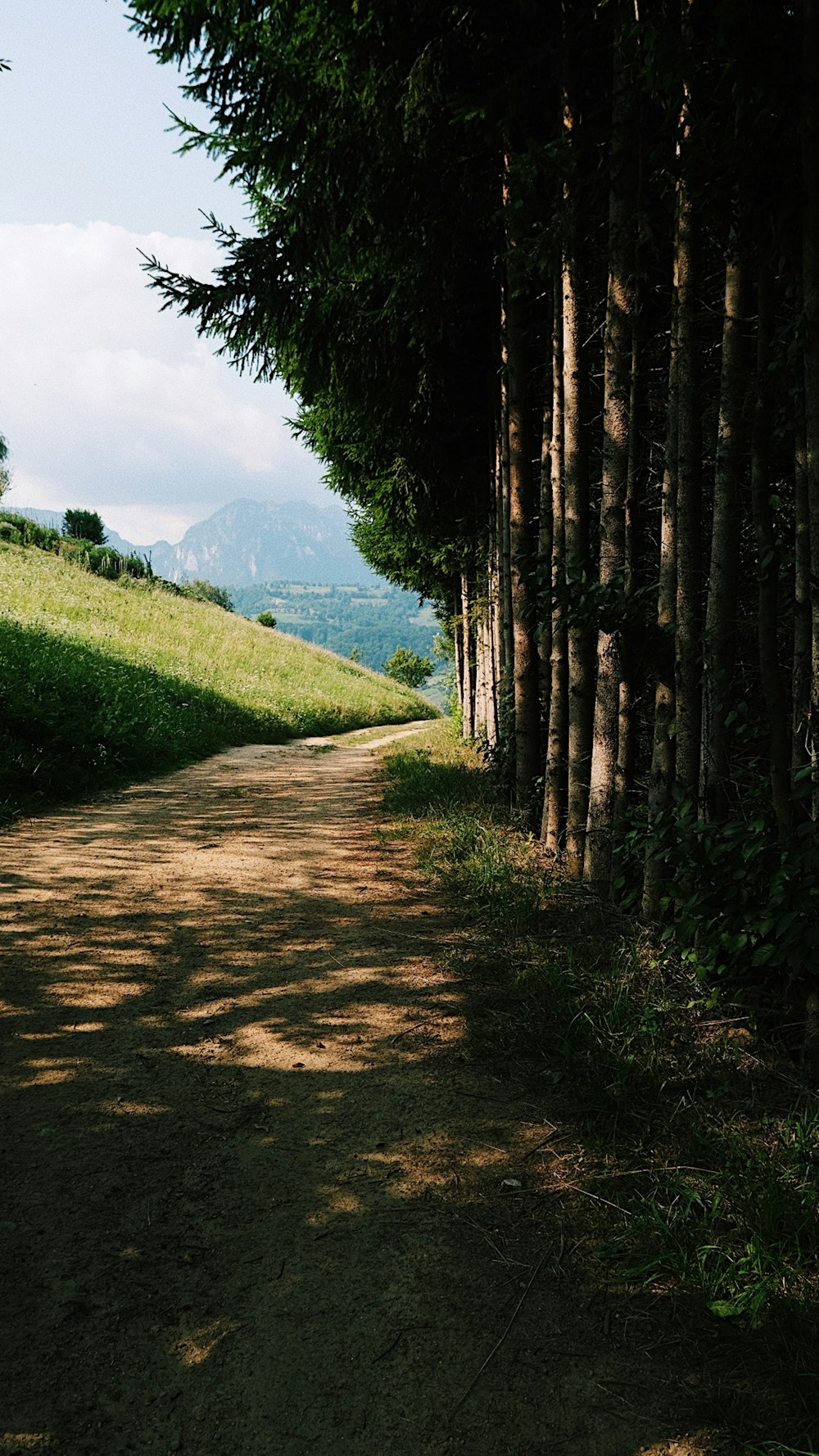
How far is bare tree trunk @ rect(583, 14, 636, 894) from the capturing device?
536cm

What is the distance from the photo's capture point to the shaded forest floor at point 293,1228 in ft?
7.26

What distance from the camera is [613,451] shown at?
569 centimetres

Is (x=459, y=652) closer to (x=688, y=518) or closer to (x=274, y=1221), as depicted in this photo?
(x=688, y=518)

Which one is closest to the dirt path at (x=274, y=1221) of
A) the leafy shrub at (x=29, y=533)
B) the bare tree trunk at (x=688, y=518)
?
the bare tree trunk at (x=688, y=518)

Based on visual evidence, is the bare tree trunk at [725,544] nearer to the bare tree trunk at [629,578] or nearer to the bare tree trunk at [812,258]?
the bare tree trunk at [812,258]

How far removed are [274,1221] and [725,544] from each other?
3.38 m

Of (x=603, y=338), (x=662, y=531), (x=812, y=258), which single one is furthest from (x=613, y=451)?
(x=812, y=258)

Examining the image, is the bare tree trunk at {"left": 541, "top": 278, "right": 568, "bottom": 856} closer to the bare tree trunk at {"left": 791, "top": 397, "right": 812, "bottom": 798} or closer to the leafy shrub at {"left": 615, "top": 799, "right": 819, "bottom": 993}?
the leafy shrub at {"left": 615, "top": 799, "right": 819, "bottom": 993}

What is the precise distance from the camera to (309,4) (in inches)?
240

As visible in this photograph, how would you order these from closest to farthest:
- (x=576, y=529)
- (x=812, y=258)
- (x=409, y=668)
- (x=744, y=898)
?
(x=812, y=258), (x=744, y=898), (x=576, y=529), (x=409, y=668)

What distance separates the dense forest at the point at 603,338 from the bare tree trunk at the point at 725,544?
1cm

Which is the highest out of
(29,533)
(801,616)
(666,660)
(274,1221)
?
(29,533)

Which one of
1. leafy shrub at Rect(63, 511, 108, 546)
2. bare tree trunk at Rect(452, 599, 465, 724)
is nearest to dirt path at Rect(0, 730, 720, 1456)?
bare tree trunk at Rect(452, 599, 465, 724)

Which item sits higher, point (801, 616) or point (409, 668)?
point (409, 668)
